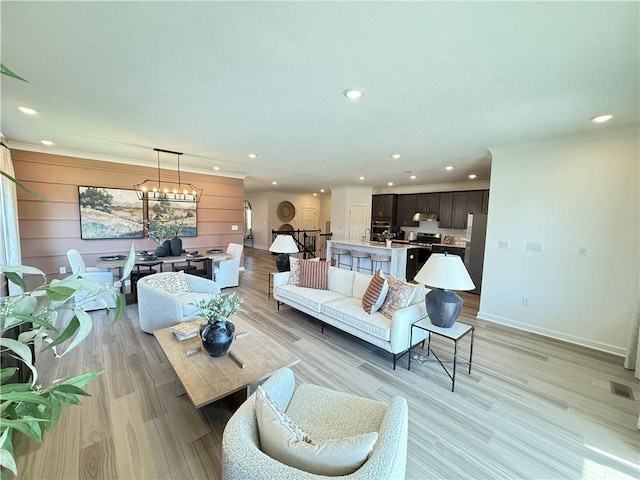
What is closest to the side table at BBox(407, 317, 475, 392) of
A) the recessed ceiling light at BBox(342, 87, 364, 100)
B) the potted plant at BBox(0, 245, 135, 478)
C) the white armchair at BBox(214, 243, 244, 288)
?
the recessed ceiling light at BBox(342, 87, 364, 100)

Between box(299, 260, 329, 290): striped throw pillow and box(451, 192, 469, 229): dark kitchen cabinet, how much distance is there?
4.88 m

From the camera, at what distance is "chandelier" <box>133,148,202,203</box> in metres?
5.55

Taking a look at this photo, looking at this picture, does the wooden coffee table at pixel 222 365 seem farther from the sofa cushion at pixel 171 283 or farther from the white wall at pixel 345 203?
the white wall at pixel 345 203

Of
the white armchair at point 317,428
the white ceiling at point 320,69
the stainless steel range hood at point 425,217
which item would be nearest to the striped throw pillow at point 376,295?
the white armchair at point 317,428

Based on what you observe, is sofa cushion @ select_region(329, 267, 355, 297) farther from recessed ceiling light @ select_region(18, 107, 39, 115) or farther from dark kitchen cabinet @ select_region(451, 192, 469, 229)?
dark kitchen cabinet @ select_region(451, 192, 469, 229)

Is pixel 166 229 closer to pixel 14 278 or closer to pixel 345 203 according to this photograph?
pixel 14 278

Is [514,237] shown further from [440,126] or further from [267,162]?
[267,162]

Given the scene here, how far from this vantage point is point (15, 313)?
2.37 ft

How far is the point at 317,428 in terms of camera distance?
1469 mm

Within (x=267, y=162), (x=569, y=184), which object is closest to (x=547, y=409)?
(x=569, y=184)

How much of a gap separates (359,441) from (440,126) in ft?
10.7

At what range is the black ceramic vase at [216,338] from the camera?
218 cm

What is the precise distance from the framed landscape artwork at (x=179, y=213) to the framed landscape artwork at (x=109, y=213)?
249 millimetres

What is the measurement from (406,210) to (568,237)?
5.09 m
